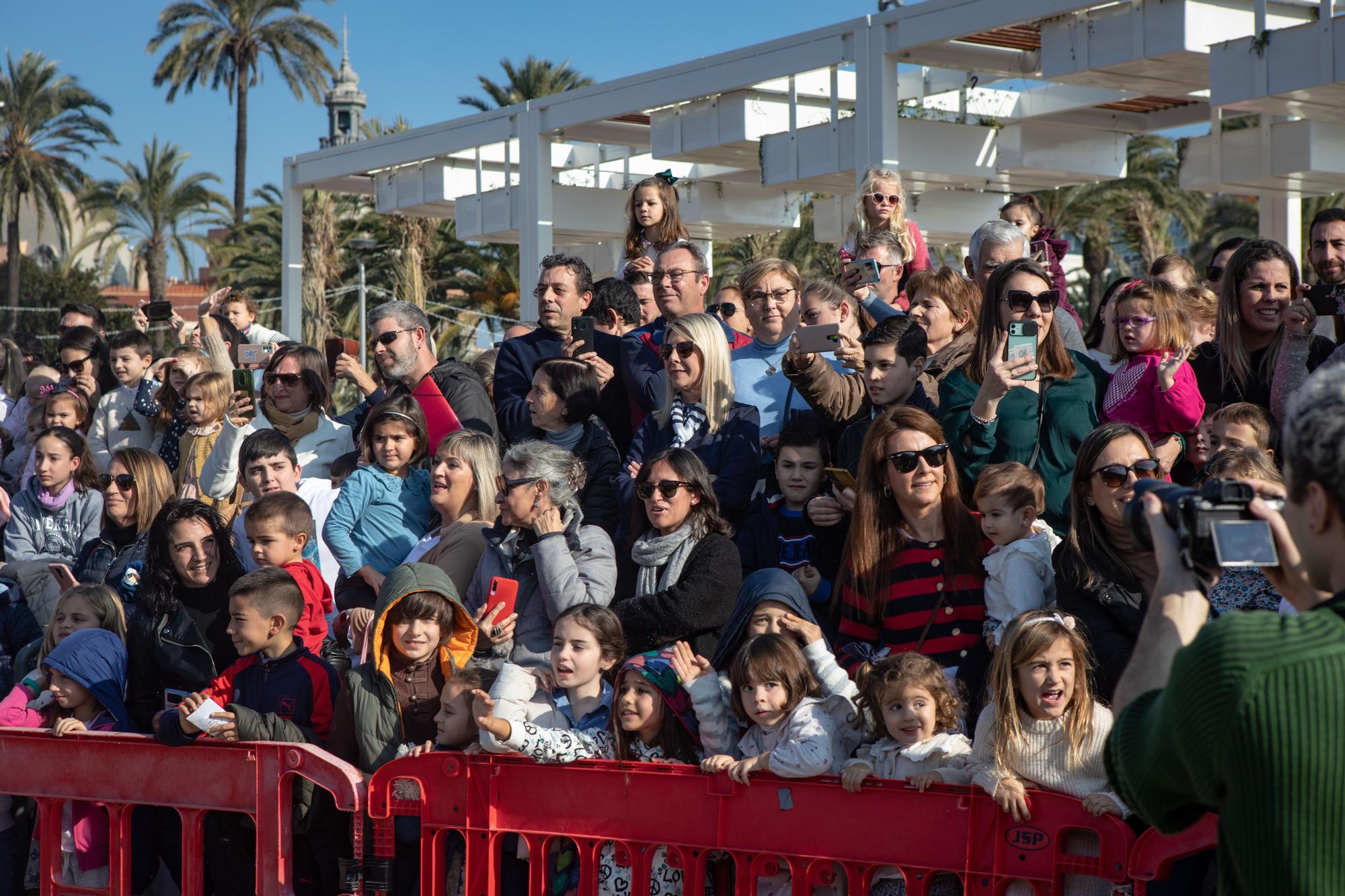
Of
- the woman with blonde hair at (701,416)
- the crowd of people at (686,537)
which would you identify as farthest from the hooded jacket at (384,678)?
the woman with blonde hair at (701,416)

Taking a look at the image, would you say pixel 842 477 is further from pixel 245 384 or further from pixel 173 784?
pixel 245 384

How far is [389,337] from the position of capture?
733 cm

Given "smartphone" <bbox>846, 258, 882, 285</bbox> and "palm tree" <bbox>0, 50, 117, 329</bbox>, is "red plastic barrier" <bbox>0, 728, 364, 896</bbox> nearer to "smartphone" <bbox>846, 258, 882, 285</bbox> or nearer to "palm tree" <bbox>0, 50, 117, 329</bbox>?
"smartphone" <bbox>846, 258, 882, 285</bbox>

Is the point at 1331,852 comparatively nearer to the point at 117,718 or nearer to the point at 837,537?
the point at 837,537

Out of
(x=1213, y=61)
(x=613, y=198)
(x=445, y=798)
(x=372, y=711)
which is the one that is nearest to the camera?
(x=445, y=798)

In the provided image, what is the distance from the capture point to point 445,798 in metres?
4.61

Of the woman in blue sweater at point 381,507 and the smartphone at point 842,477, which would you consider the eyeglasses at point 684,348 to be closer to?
the smartphone at point 842,477

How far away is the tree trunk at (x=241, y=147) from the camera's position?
137ft

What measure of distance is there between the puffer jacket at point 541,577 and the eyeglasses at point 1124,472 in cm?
190

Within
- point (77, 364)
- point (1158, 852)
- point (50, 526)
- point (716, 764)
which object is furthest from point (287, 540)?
point (77, 364)

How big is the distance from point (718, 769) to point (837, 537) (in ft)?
4.74

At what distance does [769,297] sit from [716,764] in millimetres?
2814

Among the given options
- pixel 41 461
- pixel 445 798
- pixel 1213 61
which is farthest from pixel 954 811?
pixel 1213 61

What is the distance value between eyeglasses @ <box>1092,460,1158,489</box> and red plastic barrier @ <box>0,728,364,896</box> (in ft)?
8.23
